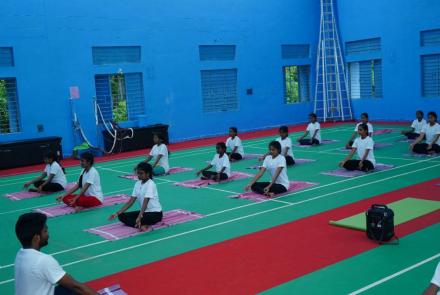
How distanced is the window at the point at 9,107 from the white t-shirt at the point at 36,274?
13.9m

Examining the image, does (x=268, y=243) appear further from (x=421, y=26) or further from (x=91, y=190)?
(x=421, y=26)

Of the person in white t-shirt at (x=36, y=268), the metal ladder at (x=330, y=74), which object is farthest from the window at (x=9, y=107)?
the person in white t-shirt at (x=36, y=268)

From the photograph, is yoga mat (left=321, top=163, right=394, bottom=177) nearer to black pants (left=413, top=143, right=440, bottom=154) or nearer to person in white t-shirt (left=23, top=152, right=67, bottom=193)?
black pants (left=413, top=143, right=440, bottom=154)

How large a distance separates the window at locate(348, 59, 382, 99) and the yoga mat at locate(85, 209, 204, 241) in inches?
645

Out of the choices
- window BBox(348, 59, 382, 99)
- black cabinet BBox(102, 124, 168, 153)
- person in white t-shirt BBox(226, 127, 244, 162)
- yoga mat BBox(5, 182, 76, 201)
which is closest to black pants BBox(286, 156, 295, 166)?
person in white t-shirt BBox(226, 127, 244, 162)

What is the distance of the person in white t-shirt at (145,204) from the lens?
25.5 ft

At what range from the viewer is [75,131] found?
17531 mm

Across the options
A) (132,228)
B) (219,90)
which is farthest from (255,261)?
(219,90)

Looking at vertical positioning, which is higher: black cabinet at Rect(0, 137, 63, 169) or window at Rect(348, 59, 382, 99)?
window at Rect(348, 59, 382, 99)

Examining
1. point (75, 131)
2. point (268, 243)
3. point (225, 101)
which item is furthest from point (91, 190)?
point (225, 101)

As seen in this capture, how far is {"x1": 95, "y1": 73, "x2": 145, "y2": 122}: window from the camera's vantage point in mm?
18375

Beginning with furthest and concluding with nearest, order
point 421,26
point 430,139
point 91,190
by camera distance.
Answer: point 421,26 → point 430,139 → point 91,190

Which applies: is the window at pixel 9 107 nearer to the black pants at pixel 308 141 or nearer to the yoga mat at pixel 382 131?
the black pants at pixel 308 141

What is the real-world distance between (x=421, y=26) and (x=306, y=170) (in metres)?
11.7
